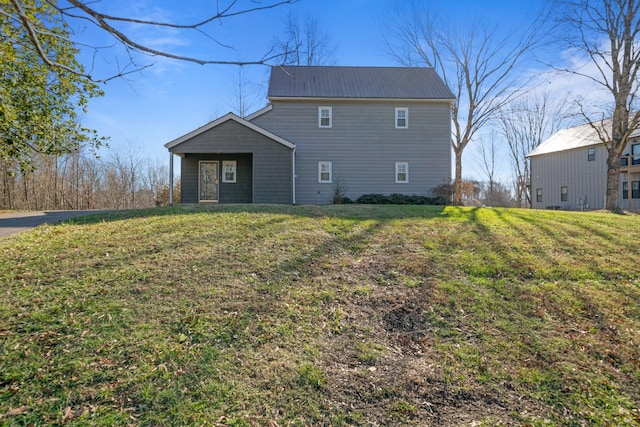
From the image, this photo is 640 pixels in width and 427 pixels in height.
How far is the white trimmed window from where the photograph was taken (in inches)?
730

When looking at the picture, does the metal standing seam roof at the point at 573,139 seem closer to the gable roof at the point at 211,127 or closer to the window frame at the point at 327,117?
the window frame at the point at 327,117

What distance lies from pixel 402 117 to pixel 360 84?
10.2 ft

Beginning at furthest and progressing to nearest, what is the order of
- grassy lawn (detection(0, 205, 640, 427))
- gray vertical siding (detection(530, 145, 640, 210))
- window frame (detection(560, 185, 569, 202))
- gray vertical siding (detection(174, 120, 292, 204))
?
1. window frame (detection(560, 185, 569, 202))
2. gray vertical siding (detection(530, 145, 640, 210))
3. gray vertical siding (detection(174, 120, 292, 204))
4. grassy lawn (detection(0, 205, 640, 427))

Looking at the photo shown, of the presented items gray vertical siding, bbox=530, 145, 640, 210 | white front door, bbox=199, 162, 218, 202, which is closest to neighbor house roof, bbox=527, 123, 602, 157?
gray vertical siding, bbox=530, 145, 640, 210

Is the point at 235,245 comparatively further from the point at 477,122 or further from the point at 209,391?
the point at 477,122

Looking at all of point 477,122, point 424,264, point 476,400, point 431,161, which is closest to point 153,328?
point 476,400

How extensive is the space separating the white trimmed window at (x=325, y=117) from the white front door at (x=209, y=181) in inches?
225

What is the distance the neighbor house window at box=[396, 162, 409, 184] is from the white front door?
9.17m

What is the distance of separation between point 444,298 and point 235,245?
13.0 ft

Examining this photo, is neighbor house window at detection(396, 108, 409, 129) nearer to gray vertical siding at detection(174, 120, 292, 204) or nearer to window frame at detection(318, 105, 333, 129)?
window frame at detection(318, 105, 333, 129)

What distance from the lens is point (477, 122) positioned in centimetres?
2522

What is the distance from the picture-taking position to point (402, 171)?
61.1 ft

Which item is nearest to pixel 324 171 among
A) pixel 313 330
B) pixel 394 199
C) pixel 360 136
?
pixel 360 136

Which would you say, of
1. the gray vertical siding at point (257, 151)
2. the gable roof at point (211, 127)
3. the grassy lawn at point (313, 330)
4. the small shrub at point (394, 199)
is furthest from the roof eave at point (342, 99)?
the grassy lawn at point (313, 330)
